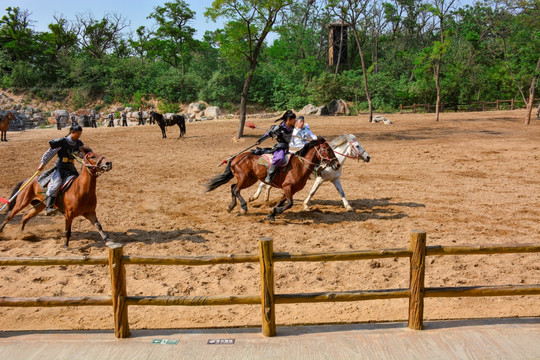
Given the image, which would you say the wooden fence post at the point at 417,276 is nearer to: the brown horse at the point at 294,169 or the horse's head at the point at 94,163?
the brown horse at the point at 294,169

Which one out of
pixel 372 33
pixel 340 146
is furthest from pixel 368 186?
pixel 372 33

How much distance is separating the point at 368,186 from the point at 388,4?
170 feet

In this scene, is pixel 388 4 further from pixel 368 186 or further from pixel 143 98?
pixel 368 186

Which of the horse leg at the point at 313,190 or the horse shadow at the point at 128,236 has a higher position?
the horse leg at the point at 313,190

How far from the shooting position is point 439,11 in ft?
91.1

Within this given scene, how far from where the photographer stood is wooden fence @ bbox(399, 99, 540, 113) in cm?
4047

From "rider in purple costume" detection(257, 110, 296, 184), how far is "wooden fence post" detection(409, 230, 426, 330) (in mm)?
5546

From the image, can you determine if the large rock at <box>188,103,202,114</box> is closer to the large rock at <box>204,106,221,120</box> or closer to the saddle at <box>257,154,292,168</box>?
the large rock at <box>204,106,221,120</box>

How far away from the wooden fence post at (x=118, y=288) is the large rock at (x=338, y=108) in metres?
33.1

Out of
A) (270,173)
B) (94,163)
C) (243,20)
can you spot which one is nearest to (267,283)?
(94,163)

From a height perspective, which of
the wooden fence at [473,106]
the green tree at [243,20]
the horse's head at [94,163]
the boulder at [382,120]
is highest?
the green tree at [243,20]

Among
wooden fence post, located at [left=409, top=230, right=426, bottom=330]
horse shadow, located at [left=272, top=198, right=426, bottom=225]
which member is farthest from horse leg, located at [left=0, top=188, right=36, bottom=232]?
wooden fence post, located at [left=409, top=230, right=426, bottom=330]

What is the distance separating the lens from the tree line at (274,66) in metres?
41.4

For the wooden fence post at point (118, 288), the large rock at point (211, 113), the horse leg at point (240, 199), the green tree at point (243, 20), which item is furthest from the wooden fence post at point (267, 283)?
the large rock at point (211, 113)
